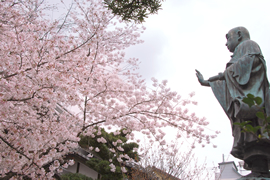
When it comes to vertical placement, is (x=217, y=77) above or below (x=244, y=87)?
above

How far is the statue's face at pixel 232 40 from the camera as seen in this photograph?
3410 millimetres

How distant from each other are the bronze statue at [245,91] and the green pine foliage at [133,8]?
13.4ft

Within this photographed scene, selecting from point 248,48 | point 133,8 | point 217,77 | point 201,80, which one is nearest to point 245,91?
point 217,77

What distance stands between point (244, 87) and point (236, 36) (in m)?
0.94

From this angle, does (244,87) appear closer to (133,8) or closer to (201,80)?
(201,80)

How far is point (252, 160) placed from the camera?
2793mm

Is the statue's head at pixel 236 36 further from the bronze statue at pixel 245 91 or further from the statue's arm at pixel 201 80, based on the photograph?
the statue's arm at pixel 201 80

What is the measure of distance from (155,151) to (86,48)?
490 centimetres

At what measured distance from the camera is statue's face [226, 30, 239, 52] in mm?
3410

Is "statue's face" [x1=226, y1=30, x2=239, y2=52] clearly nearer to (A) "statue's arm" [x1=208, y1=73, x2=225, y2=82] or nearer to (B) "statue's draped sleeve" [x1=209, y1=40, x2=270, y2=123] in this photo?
(B) "statue's draped sleeve" [x1=209, y1=40, x2=270, y2=123]

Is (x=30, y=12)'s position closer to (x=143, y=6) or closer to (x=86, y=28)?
(x=86, y=28)

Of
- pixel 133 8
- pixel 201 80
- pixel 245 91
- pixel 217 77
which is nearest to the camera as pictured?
pixel 245 91

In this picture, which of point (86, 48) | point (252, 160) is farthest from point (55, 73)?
point (252, 160)

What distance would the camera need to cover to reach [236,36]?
11.2ft
